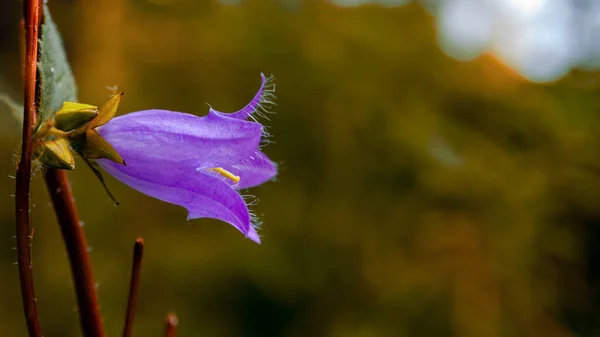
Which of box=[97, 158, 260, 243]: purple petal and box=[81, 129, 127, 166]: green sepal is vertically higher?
box=[81, 129, 127, 166]: green sepal

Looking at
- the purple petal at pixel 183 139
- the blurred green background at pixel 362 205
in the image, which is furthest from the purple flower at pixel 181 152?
the blurred green background at pixel 362 205

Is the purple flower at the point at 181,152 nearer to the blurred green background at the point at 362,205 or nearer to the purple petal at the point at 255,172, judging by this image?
the purple petal at the point at 255,172

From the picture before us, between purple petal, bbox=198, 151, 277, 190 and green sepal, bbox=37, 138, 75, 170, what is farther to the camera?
purple petal, bbox=198, 151, 277, 190

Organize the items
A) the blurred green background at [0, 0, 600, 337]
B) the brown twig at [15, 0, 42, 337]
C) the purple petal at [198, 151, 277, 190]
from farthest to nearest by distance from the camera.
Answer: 1. the blurred green background at [0, 0, 600, 337]
2. the purple petal at [198, 151, 277, 190]
3. the brown twig at [15, 0, 42, 337]

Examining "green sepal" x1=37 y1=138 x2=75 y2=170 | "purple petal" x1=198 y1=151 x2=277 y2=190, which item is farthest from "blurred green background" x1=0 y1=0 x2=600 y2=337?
"green sepal" x1=37 y1=138 x2=75 y2=170

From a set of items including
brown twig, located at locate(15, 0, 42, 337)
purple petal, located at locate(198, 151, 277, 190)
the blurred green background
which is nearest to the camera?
brown twig, located at locate(15, 0, 42, 337)

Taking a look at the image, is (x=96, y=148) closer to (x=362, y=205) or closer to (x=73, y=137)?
(x=73, y=137)

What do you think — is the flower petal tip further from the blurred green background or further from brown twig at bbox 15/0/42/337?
the blurred green background
